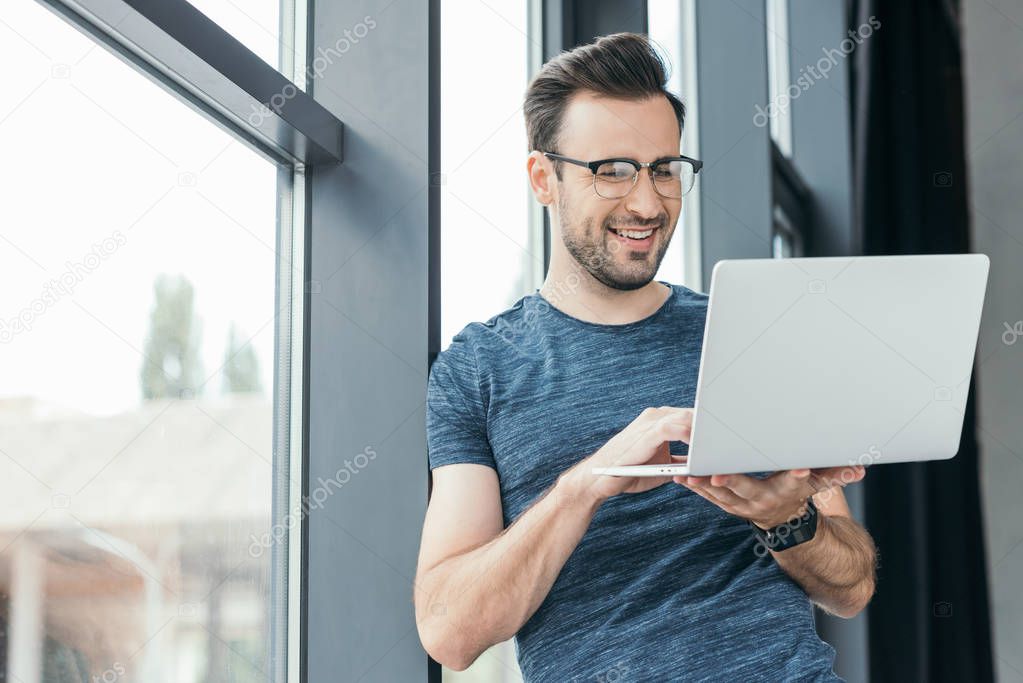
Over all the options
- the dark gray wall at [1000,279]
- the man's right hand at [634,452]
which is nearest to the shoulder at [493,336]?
the man's right hand at [634,452]

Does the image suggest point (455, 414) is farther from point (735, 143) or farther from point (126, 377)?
point (735, 143)

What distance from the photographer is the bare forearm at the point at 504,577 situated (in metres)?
1.04

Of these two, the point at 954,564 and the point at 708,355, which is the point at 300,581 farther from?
the point at 954,564

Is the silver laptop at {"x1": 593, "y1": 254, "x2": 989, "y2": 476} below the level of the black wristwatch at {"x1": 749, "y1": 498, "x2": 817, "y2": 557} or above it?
above

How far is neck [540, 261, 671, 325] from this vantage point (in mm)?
1306

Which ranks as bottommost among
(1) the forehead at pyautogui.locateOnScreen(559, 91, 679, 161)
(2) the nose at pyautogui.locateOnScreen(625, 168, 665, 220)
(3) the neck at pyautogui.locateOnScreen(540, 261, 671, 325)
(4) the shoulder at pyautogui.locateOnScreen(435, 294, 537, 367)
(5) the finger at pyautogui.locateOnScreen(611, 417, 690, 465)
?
(5) the finger at pyautogui.locateOnScreen(611, 417, 690, 465)

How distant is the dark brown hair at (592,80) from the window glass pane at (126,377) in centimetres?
38

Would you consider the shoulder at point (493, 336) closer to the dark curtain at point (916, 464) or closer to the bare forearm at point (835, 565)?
the bare forearm at point (835, 565)

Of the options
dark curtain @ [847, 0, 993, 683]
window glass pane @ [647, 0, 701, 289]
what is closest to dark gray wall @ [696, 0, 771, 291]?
window glass pane @ [647, 0, 701, 289]

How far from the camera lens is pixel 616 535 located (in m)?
1.14

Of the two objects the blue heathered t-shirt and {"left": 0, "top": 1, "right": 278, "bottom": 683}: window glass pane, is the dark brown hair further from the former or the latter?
{"left": 0, "top": 1, "right": 278, "bottom": 683}: window glass pane

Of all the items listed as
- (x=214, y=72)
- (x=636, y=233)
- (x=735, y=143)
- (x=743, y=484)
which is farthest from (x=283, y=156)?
(x=735, y=143)

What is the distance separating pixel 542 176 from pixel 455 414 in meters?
0.37

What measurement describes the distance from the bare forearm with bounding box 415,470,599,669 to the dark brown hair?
49 centimetres
